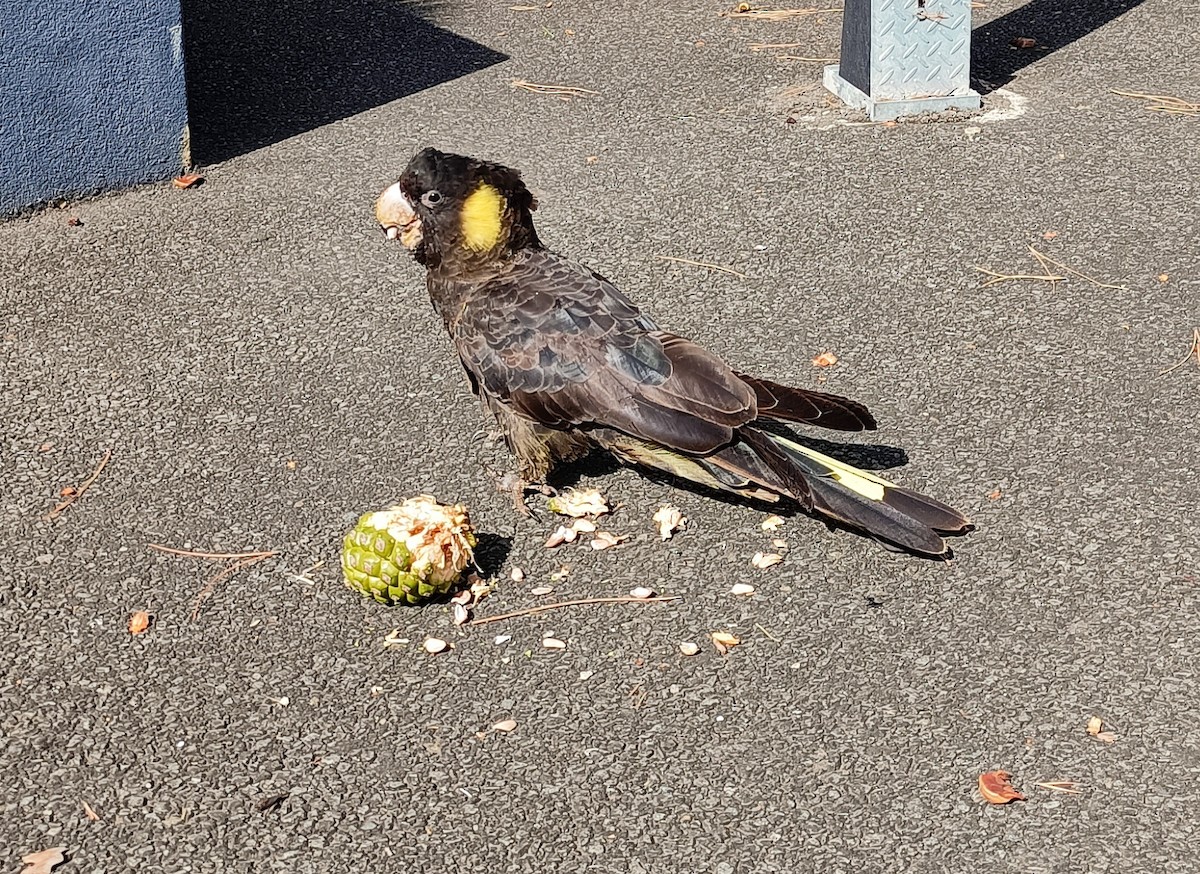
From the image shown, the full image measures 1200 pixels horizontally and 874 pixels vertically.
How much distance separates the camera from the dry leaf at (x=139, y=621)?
367 cm

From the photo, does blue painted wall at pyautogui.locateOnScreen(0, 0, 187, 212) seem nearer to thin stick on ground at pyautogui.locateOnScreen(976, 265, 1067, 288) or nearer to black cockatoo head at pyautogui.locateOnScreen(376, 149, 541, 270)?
black cockatoo head at pyautogui.locateOnScreen(376, 149, 541, 270)

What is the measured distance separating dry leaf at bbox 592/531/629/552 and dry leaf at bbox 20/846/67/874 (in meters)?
1.62

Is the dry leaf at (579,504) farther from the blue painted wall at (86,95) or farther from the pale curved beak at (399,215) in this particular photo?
the blue painted wall at (86,95)

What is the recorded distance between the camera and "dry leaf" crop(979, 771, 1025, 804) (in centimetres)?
308

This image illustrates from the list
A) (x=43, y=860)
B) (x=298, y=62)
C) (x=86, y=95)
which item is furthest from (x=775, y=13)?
(x=43, y=860)

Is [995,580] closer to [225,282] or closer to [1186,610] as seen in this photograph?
[1186,610]

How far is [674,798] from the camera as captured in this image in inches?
123

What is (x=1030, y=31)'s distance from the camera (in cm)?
779

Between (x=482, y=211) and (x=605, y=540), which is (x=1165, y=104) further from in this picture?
(x=605, y=540)

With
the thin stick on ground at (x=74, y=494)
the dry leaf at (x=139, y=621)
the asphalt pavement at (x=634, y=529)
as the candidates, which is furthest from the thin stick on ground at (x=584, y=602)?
the thin stick on ground at (x=74, y=494)

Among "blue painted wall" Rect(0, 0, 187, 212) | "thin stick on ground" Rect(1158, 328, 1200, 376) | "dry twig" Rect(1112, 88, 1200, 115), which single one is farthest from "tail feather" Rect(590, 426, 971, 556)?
"dry twig" Rect(1112, 88, 1200, 115)

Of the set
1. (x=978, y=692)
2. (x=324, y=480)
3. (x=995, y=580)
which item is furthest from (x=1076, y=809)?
(x=324, y=480)

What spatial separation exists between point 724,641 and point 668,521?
53 cm

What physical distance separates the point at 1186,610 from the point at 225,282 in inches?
146
